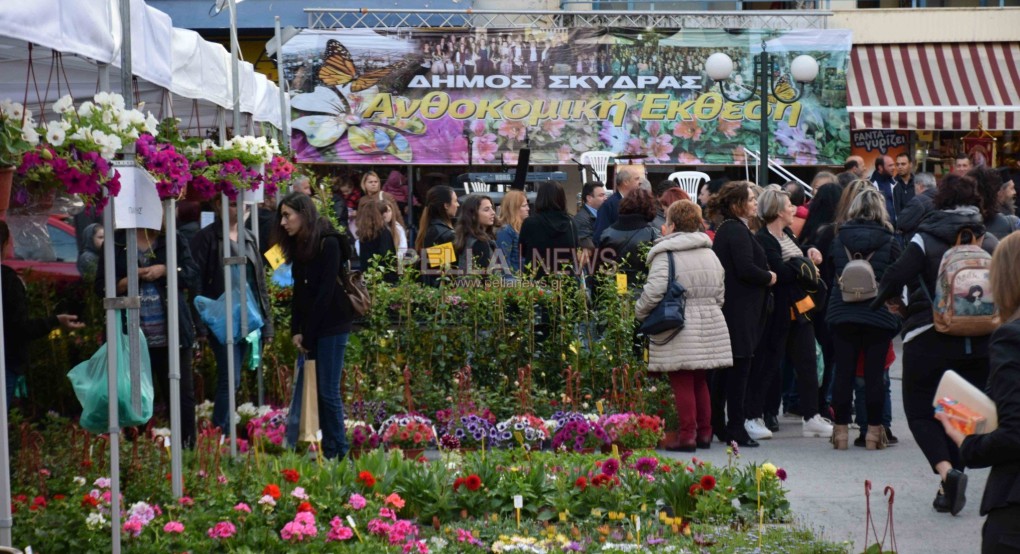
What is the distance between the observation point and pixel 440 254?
11273mm

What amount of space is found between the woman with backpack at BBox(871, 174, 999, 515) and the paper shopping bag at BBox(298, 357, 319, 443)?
3516mm

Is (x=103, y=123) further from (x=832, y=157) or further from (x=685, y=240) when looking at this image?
(x=832, y=157)

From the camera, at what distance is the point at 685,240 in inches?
376

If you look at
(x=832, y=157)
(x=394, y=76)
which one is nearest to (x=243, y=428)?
(x=394, y=76)

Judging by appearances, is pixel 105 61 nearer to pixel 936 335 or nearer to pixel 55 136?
pixel 55 136

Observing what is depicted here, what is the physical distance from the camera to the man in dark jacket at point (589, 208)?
44.0ft

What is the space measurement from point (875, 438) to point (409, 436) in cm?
333

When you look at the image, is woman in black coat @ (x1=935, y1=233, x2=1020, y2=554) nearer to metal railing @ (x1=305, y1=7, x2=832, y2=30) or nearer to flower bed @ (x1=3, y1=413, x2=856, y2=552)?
flower bed @ (x1=3, y1=413, x2=856, y2=552)

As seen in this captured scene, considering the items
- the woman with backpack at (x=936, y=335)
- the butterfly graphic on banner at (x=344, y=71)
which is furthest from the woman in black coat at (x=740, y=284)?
the butterfly graphic on banner at (x=344, y=71)

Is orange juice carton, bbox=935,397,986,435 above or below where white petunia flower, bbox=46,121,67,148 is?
below

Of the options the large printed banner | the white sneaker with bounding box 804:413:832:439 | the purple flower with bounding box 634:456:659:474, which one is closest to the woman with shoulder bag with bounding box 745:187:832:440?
the white sneaker with bounding box 804:413:832:439

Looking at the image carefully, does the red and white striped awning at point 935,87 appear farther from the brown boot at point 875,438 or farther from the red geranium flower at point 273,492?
the red geranium flower at point 273,492

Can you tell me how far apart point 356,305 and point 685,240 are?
7.89 feet

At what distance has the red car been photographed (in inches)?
427
